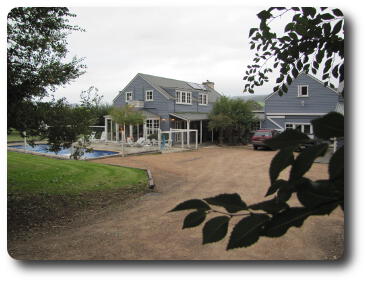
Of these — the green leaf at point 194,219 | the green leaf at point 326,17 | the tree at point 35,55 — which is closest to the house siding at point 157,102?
the tree at point 35,55

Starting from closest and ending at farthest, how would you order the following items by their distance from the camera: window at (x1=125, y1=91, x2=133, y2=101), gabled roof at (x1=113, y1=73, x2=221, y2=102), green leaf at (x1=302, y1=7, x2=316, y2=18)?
green leaf at (x1=302, y1=7, x2=316, y2=18) < gabled roof at (x1=113, y1=73, x2=221, y2=102) < window at (x1=125, y1=91, x2=133, y2=101)

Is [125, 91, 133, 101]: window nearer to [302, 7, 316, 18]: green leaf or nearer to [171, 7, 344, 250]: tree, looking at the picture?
[302, 7, 316, 18]: green leaf

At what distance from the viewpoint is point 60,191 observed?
4.52 m

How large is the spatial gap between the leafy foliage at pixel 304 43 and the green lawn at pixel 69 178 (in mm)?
3329

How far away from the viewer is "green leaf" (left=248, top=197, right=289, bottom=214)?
1.97 feet

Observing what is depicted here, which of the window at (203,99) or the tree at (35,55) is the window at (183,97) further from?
the tree at (35,55)

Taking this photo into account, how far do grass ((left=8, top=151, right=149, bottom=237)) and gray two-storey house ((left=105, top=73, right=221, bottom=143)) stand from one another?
926cm

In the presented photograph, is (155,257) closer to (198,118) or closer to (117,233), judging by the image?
(117,233)

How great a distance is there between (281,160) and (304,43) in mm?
1565

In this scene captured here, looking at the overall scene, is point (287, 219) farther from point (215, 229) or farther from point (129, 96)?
point (129, 96)

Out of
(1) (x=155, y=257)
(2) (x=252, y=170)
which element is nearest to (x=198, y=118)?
(2) (x=252, y=170)

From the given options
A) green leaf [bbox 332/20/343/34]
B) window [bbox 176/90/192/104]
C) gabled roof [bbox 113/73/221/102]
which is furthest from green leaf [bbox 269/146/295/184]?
window [bbox 176/90/192/104]

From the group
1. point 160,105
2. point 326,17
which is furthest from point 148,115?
point 326,17

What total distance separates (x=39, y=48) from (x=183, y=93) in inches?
575
